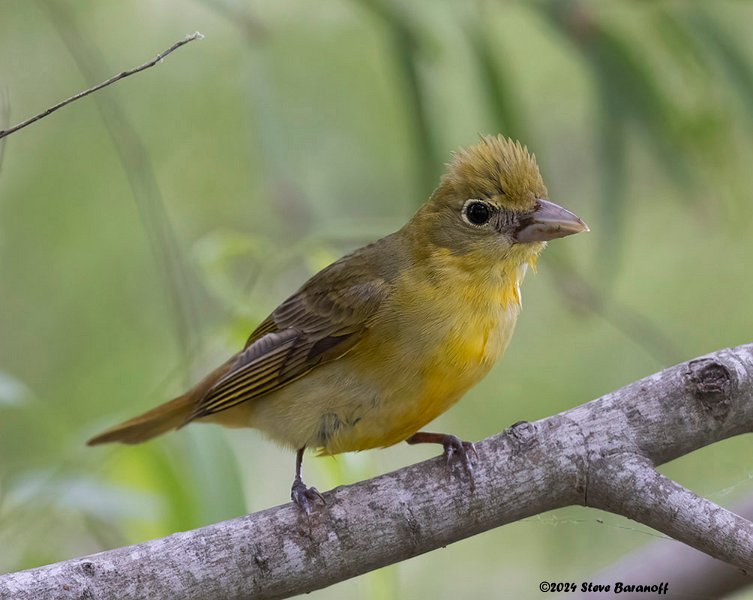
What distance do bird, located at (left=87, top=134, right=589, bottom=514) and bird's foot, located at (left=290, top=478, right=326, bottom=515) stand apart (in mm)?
11

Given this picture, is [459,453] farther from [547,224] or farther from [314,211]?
[314,211]

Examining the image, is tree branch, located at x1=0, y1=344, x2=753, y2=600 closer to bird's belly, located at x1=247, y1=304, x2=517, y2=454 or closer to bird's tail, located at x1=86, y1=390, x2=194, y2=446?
bird's belly, located at x1=247, y1=304, x2=517, y2=454

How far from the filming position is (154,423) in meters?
3.71

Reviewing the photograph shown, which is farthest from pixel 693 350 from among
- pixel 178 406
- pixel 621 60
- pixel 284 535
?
pixel 284 535

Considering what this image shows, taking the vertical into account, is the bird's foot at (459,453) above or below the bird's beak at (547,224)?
below

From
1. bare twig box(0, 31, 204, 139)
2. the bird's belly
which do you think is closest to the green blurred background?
the bird's belly

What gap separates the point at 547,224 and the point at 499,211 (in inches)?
7.4

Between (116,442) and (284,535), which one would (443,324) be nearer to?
(284,535)

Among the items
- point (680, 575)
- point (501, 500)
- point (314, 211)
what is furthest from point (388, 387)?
point (314, 211)

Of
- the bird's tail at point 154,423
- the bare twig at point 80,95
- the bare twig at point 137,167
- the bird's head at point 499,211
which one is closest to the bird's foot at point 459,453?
the bird's head at point 499,211

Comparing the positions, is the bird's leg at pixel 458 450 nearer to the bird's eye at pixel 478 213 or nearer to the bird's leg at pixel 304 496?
the bird's leg at pixel 304 496

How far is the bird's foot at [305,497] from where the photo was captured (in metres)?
2.71

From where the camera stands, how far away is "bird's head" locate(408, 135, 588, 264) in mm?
3336

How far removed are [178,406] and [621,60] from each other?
82.7 inches
